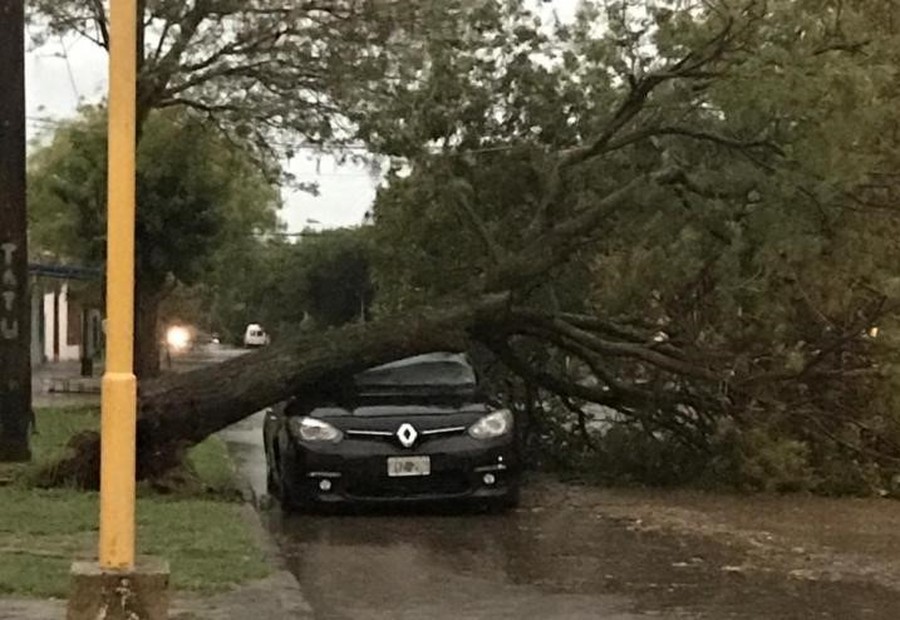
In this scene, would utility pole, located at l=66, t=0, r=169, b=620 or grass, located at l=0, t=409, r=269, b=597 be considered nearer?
utility pole, located at l=66, t=0, r=169, b=620

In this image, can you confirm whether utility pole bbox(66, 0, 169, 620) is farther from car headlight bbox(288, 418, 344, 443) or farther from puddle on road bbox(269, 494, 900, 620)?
car headlight bbox(288, 418, 344, 443)

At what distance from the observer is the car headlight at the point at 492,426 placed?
13547 mm

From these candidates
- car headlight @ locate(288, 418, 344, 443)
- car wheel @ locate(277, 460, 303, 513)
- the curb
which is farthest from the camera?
car wheel @ locate(277, 460, 303, 513)

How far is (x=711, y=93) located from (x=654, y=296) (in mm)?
2126

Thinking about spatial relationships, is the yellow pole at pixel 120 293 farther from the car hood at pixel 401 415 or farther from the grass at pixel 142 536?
the car hood at pixel 401 415

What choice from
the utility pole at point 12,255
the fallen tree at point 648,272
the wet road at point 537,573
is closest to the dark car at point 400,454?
the wet road at point 537,573

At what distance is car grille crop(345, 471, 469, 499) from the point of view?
13.4m

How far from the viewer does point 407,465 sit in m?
13.3

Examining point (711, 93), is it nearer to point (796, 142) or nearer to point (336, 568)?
point (796, 142)

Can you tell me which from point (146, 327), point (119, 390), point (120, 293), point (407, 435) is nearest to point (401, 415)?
point (407, 435)

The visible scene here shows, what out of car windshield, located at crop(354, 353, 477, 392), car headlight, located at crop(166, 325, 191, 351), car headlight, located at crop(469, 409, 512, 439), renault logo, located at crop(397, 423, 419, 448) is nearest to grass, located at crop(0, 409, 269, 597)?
renault logo, located at crop(397, 423, 419, 448)

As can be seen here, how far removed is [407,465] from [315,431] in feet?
2.80

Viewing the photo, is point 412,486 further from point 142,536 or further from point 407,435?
point 142,536

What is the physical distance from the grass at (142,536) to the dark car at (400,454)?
73 centimetres
